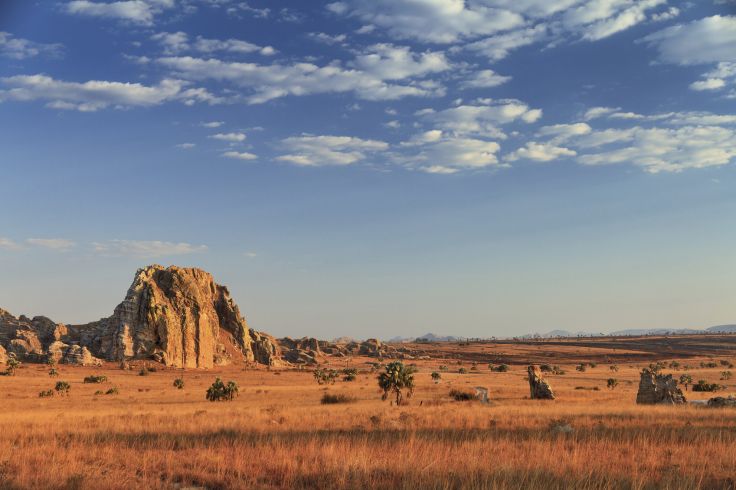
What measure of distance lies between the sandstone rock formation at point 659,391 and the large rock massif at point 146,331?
7323 centimetres

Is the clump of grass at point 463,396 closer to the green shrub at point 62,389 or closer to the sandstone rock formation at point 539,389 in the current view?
the sandstone rock formation at point 539,389

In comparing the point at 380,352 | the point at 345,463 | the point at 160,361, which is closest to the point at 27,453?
the point at 345,463

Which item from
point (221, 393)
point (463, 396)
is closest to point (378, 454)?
point (463, 396)

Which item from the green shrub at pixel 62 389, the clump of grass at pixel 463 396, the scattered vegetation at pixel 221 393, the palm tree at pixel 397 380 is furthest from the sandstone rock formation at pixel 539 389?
the green shrub at pixel 62 389

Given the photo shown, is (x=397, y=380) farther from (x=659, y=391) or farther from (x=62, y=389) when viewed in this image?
(x=62, y=389)

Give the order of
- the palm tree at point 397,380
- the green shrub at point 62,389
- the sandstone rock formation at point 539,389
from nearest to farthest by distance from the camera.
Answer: the palm tree at point 397,380 < the sandstone rock formation at point 539,389 < the green shrub at point 62,389

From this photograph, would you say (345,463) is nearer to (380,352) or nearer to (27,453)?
(27,453)

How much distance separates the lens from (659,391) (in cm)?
3269

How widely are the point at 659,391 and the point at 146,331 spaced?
78742 millimetres

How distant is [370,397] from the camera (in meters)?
43.4

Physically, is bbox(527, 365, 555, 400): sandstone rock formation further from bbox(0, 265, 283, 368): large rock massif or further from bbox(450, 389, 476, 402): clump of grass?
bbox(0, 265, 283, 368): large rock massif

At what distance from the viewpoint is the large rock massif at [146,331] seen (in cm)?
8412

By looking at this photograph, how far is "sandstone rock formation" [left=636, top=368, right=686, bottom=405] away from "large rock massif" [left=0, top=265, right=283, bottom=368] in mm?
73228

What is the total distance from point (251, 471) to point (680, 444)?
A: 1184 cm
